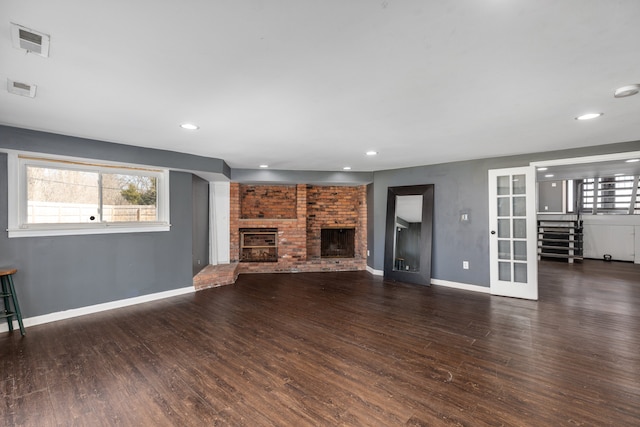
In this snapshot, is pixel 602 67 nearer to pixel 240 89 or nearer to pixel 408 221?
pixel 240 89

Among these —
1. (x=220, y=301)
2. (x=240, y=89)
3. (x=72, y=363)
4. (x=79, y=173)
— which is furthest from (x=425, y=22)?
(x=79, y=173)

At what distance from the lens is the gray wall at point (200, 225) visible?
15.7 feet

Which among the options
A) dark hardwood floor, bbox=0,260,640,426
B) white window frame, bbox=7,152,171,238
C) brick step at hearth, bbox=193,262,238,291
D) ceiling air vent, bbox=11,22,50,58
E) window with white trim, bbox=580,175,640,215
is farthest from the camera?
window with white trim, bbox=580,175,640,215

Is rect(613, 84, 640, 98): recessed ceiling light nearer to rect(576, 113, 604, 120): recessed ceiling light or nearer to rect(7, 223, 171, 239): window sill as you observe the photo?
rect(576, 113, 604, 120): recessed ceiling light

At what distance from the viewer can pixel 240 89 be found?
6.42ft

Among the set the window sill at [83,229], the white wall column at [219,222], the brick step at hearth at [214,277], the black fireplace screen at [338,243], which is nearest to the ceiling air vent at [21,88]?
the window sill at [83,229]

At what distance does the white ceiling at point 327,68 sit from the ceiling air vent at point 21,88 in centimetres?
5

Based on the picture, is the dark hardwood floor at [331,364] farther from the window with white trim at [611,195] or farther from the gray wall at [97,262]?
the window with white trim at [611,195]

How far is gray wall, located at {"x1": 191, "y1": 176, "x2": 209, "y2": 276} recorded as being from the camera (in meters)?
4.77

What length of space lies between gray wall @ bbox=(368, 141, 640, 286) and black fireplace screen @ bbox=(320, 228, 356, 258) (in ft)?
→ 6.52

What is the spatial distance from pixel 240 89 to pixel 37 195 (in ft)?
10.2

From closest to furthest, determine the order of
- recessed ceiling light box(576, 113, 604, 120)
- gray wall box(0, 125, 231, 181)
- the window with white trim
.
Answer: recessed ceiling light box(576, 113, 604, 120) < gray wall box(0, 125, 231, 181) < the window with white trim

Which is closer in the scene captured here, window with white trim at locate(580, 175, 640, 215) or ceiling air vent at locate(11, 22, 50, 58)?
ceiling air vent at locate(11, 22, 50, 58)

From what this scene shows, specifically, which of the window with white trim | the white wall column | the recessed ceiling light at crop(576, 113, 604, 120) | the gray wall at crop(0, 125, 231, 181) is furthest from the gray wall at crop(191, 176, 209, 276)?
the window with white trim
